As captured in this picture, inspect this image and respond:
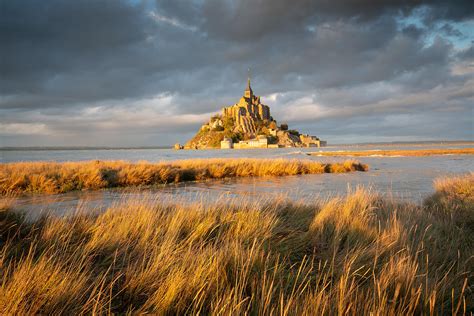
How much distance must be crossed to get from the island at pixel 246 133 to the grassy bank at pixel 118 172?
120 m

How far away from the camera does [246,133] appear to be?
170m

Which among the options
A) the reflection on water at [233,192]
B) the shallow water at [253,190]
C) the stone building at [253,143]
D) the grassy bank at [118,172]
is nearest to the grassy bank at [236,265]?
the shallow water at [253,190]

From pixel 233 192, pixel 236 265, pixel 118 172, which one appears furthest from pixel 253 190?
pixel 236 265

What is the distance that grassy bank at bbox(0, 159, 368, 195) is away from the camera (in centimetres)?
1414

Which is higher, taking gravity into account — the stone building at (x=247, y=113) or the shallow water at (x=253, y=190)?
the stone building at (x=247, y=113)

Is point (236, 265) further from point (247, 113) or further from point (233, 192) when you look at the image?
point (247, 113)

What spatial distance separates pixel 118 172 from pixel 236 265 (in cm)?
1570

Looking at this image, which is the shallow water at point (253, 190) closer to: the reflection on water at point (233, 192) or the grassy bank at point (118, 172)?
the reflection on water at point (233, 192)

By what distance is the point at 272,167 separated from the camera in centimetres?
2486

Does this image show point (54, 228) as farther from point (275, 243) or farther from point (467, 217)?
point (467, 217)

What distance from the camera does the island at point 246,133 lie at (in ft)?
509

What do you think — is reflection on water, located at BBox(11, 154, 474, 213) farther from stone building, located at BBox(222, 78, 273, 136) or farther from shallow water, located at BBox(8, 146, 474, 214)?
stone building, located at BBox(222, 78, 273, 136)

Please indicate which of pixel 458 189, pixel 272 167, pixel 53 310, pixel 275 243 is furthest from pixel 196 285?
pixel 272 167

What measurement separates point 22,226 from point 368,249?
5489mm
